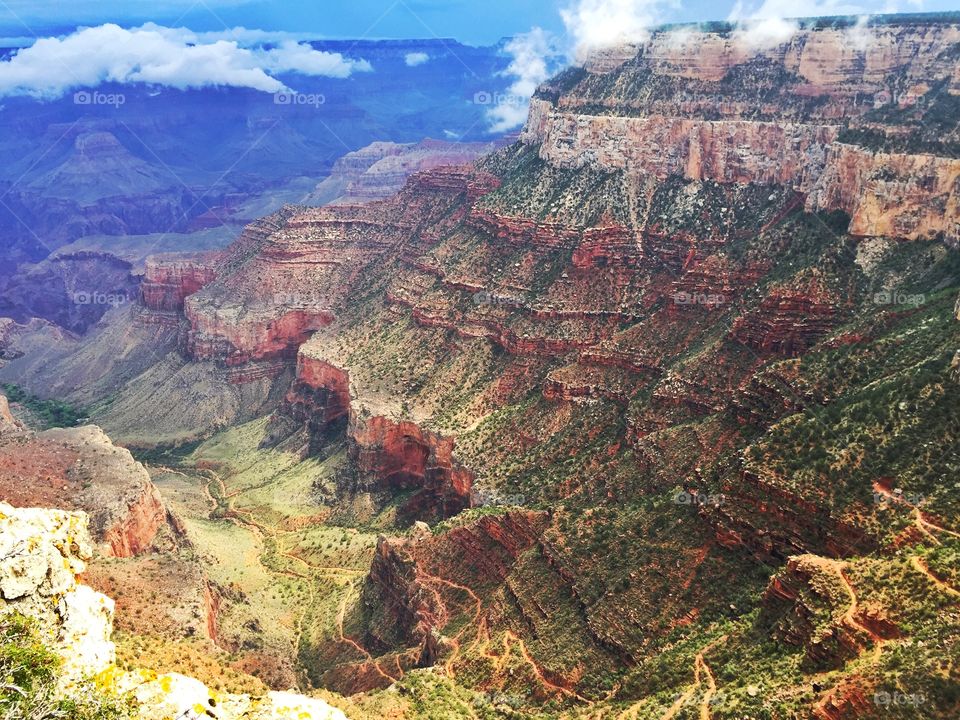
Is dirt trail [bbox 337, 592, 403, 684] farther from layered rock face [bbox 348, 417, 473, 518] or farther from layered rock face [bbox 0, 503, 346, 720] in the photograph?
layered rock face [bbox 0, 503, 346, 720]

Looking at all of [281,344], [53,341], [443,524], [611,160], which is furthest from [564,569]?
[53,341]

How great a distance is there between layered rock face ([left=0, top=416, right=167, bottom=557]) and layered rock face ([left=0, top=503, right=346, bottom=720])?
109ft

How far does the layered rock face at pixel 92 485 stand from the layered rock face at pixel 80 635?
33.3 metres

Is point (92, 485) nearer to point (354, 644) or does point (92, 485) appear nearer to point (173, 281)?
point (354, 644)

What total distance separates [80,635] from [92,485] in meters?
42.4

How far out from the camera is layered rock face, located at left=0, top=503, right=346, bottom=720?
30.5 m

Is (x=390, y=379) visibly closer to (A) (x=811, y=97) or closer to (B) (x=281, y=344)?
(B) (x=281, y=344)

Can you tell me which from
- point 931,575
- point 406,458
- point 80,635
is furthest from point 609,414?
point 80,635

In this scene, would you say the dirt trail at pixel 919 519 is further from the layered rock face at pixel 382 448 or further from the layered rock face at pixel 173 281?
the layered rock face at pixel 173 281

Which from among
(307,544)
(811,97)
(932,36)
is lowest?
(307,544)

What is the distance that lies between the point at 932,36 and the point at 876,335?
147ft

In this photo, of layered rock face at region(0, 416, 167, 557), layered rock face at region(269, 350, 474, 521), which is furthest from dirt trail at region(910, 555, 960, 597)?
layered rock face at region(0, 416, 167, 557)

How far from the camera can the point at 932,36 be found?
9662cm

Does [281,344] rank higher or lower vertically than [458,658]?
higher
